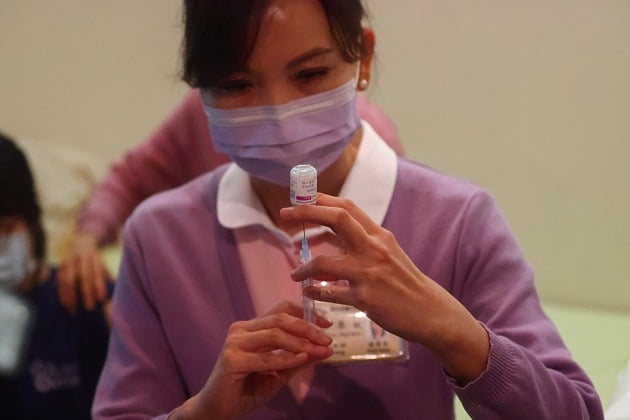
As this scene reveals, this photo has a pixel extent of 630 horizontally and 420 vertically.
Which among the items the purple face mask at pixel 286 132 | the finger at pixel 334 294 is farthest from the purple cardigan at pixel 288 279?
the finger at pixel 334 294

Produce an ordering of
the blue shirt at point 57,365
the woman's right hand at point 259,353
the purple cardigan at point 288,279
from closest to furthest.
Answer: the woman's right hand at point 259,353 < the purple cardigan at point 288,279 < the blue shirt at point 57,365

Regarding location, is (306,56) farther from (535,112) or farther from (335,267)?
(535,112)

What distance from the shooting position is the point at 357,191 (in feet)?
3.27

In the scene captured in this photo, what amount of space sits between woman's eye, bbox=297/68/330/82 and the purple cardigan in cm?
19

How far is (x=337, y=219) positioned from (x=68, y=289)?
1.06 meters

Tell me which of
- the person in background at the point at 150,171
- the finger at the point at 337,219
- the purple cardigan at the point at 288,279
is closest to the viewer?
the finger at the point at 337,219

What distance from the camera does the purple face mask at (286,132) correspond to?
0.92 metres

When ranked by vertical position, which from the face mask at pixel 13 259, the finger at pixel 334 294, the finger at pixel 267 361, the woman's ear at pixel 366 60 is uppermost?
the woman's ear at pixel 366 60

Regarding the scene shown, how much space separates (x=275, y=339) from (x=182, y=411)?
169 mm

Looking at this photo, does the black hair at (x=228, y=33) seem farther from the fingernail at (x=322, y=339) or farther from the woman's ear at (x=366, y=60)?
the fingernail at (x=322, y=339)

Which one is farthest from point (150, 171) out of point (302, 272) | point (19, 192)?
point (302, 272)

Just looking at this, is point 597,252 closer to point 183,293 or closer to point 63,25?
point 183,293

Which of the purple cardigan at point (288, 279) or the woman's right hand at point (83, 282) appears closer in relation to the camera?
the purple cardigan at point (288, 279)

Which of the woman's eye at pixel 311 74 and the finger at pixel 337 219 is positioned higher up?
the woman's eye at pixel 311 74
